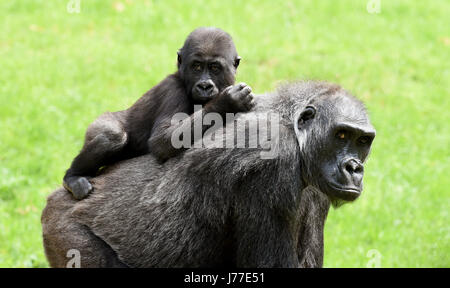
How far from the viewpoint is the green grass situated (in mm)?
7875

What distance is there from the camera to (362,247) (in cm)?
749

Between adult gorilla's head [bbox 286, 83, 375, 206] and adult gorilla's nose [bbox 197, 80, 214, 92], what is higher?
adult gorilla's nose [bbox 197, 80, 214, 92]

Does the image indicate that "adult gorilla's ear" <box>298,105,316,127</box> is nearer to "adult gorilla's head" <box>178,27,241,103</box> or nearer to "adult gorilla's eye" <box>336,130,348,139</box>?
"adult gorilla's eye" <box>336,130,348,139</box>

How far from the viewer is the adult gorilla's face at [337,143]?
4.28 metres

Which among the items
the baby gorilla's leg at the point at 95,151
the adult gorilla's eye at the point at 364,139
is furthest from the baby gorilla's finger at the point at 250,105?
the baby gorilla's leg at the point at 95,151

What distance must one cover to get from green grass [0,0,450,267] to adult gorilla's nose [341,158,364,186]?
118 inches

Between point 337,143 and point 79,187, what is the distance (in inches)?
82.6

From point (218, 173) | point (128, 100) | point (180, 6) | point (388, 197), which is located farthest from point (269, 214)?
point (180, 6)

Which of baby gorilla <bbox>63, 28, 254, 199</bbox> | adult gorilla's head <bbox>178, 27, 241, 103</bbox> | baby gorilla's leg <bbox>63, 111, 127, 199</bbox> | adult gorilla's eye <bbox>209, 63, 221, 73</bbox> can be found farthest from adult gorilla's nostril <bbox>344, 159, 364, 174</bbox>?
baby gorilla's leg <bbox>63, 111, 127, 199</bbox>

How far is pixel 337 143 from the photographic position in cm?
441

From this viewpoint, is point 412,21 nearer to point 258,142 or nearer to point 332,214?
Answer: point 332,214

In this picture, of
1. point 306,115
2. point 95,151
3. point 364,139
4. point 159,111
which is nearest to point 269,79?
point 159,111

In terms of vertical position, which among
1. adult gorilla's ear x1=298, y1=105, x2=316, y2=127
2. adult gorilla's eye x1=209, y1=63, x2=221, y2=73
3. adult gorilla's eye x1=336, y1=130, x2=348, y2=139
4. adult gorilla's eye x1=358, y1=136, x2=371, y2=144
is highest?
adult gorilla's eye x1=209, y1=63, x2=221, y2=73

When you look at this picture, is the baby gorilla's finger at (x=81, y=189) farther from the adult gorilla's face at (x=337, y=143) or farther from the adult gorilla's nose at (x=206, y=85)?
the adult gorilla's face at (x=337, y=143)
